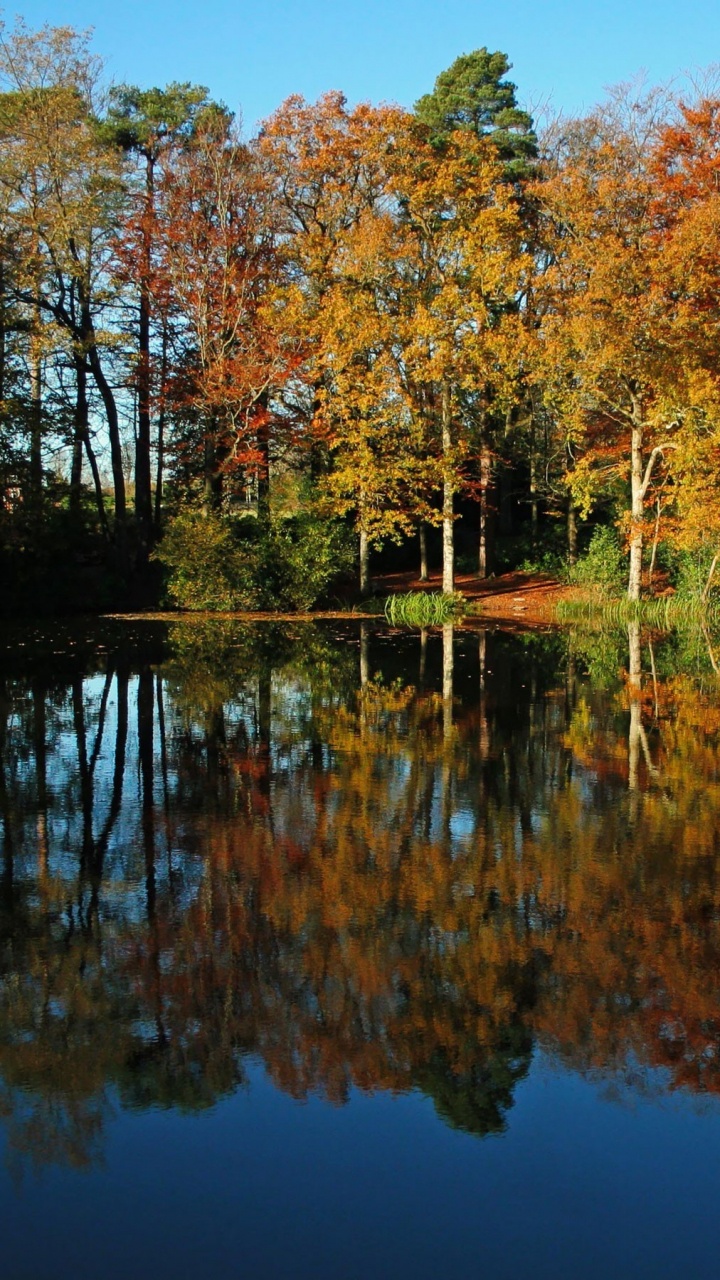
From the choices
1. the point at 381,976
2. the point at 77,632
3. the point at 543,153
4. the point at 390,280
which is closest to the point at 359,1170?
the point at 381,976

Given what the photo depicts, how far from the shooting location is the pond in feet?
13.3

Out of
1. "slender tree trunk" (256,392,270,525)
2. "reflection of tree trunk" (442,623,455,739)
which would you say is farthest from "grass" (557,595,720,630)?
"slender tree trunk" (256,392,270,525)

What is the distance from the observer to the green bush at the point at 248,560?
27812mm

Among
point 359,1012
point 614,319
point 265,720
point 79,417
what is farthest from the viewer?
point 79,417

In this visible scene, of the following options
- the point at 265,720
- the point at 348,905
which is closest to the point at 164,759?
the point at 265,720

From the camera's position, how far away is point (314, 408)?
3403cm

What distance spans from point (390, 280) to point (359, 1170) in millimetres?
27077

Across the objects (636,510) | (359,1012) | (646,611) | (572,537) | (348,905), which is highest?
Result: (636,510)

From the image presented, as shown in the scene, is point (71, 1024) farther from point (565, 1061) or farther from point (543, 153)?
point (543, 153)

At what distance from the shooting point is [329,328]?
29.0 m

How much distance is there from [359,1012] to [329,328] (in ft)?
82.8

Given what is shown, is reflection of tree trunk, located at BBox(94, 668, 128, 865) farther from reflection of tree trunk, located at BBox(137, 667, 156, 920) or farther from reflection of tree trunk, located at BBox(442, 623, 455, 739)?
reflection of tree trunk, located at BBox(442, 623, 455, 739)

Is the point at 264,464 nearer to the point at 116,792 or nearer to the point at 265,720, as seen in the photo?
the point at 265,720

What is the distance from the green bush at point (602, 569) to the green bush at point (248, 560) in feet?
19.0
